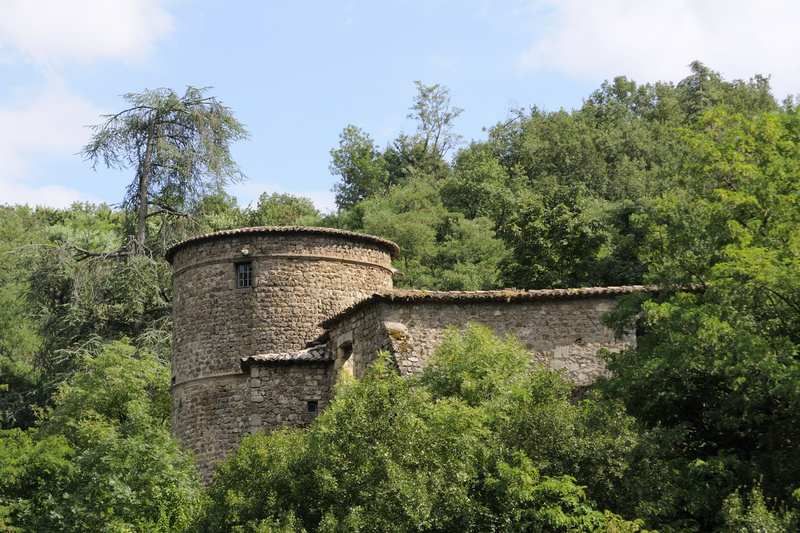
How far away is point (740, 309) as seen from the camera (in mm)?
19266

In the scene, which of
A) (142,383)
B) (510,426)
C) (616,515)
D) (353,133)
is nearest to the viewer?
(616,515)

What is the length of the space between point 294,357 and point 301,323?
182 centimetres

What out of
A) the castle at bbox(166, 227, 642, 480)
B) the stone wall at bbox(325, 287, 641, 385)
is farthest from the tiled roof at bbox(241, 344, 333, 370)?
the stone wall at bbox(325, 287, 641, 385)

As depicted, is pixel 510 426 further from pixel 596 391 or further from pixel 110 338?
pixel 110 338

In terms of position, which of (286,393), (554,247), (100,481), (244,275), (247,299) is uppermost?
(554,247)

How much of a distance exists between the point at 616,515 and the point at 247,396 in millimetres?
11164

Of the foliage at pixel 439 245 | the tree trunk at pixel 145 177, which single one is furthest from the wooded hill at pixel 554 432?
the tree trunk at pixel 145 177

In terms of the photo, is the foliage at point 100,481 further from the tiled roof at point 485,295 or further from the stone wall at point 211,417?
the tiled roof at point 485,295

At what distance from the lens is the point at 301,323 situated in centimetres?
2592

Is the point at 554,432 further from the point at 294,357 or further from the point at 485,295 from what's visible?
the point at 294,357

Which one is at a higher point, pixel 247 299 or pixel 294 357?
pixel 247 299

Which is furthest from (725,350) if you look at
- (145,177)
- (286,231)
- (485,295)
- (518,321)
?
(145,177)

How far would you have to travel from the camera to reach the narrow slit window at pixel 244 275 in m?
26.1

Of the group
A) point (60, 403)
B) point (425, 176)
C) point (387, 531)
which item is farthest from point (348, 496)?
point (425, 176)
